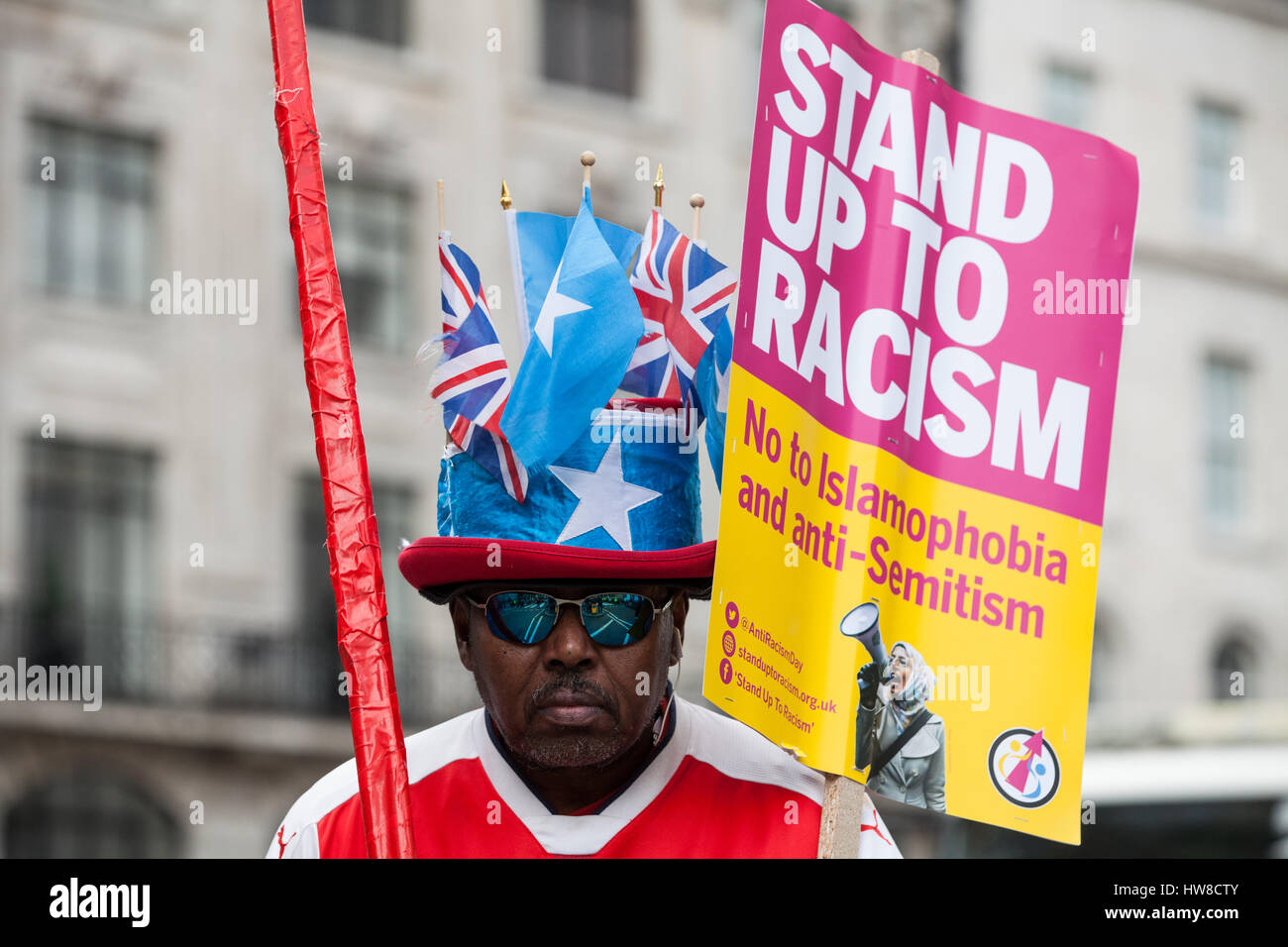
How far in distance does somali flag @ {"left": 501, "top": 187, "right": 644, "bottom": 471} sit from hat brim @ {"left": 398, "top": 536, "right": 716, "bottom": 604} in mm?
200

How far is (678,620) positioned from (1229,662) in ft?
101

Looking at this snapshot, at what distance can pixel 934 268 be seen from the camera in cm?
416

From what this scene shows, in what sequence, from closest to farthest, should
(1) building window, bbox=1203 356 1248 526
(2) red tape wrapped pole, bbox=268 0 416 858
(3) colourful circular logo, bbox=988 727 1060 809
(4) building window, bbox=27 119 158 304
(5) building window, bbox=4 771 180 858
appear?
(2) red tape wrapped pole, bbox=268 0 416 858 → (3) colourful circular logo, bbox=988 727 1060 809 → (5) building window, bbox=4 771 180 858 → (4) building window, bbox=27 119 158 304 → (1) building window, bbox=1203 356 1248 526

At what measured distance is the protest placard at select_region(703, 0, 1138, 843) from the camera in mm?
4000

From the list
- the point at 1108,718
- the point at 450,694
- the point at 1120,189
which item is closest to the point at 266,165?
the point at 450,694

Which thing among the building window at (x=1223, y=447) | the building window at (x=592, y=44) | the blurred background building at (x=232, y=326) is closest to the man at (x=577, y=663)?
the blurred background building at (x=232, y=326)

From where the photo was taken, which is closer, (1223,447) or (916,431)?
(916,431)

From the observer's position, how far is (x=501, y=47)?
1070 inches

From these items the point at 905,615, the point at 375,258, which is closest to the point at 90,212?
the point at 375,258

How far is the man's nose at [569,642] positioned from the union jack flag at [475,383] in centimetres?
26

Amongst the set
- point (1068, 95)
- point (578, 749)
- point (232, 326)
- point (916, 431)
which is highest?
point (1068, 95)

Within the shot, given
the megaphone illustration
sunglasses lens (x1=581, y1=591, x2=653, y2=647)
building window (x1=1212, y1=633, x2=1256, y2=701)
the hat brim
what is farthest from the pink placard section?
building window (x1=1212, y1=633, x2=1256, y2=701)

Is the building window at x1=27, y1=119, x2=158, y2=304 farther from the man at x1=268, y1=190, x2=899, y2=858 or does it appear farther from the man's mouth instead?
the man's mouth

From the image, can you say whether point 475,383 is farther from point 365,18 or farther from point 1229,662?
point 1229,662
